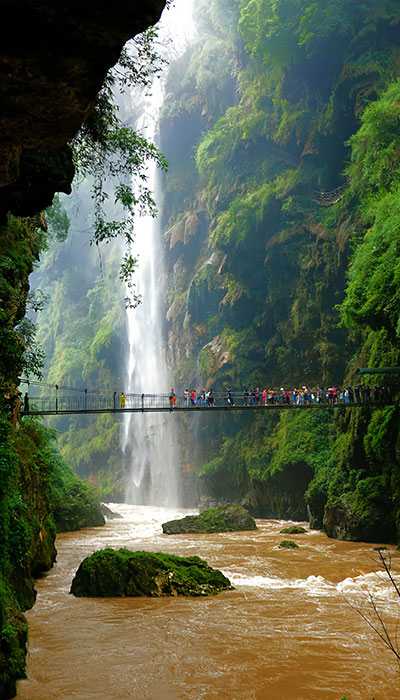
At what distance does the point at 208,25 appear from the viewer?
48031 mm

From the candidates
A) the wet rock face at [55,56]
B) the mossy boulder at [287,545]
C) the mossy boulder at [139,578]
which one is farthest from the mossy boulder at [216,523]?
the wet rock face at [55,56]

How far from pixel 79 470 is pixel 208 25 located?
4152 centimetres

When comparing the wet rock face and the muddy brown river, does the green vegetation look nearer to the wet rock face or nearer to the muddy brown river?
the muddy brown river

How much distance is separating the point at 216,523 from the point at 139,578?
468 inches

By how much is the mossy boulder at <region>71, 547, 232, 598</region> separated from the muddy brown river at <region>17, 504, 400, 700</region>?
31cm

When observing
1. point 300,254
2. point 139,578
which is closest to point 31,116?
point 139,578

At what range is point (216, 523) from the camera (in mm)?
22922

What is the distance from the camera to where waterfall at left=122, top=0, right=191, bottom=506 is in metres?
41.6

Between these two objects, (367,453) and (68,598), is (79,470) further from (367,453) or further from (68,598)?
(68,598)

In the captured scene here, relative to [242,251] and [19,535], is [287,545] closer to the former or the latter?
[19,535]

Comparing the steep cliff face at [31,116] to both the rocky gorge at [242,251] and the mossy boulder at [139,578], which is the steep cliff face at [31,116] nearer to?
the rocky gorge at [242,251]

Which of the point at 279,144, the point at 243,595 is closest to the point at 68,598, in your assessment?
the point at 243,595

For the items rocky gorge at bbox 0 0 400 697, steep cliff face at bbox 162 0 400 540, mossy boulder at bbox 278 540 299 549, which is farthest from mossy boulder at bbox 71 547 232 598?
steep cliff face at bbox 162 0 400 540

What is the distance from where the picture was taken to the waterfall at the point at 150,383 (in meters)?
41.6
